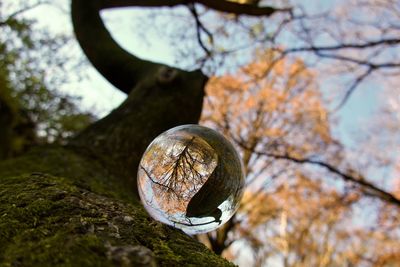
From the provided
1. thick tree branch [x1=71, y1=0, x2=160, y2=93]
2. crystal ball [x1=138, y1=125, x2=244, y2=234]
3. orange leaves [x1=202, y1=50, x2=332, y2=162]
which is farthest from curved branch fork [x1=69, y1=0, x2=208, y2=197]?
orange leaves [x1=202, y1=50, x2=332, y2=162]

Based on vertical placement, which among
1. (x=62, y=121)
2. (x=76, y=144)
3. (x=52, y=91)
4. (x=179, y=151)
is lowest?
(x=62, y=121)

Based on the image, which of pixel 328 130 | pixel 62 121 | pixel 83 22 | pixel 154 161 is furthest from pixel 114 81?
pixel 328 130

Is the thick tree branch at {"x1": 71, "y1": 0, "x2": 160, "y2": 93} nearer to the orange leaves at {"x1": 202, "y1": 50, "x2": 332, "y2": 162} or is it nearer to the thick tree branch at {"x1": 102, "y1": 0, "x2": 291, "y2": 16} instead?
the thick tree branch at {"x1": 102, "y1": 0, "x2": 291, "y2": 16}

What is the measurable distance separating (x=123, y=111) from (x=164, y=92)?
1.89 feet

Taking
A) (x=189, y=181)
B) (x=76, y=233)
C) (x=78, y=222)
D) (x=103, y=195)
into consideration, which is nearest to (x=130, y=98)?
(x=103, y=195)

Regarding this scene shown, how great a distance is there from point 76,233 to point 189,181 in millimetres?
661

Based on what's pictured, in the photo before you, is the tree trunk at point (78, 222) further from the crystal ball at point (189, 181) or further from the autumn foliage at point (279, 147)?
the autumn foliage at point (279, 147)

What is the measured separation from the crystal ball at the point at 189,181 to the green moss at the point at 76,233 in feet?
0.35

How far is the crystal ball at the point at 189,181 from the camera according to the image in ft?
6.35

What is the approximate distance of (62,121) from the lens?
10.9 metres

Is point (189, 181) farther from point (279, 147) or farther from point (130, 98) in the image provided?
point (279, 147)

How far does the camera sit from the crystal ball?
1937 millimetres

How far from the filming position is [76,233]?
143 centimetres

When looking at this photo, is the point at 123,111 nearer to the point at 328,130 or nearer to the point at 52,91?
the point at 52,91
